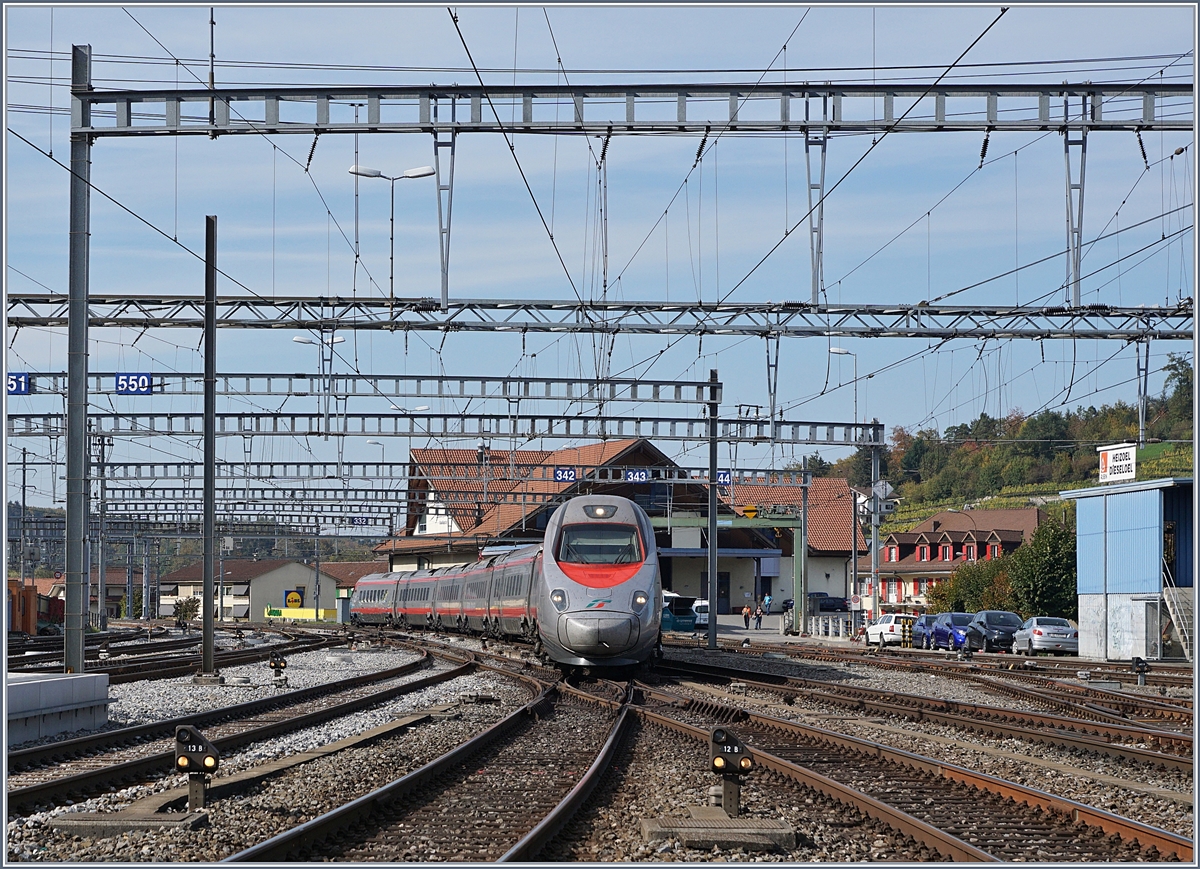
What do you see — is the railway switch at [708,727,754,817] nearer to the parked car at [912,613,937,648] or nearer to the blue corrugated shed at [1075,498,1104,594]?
the blue corrugated shed at [1075,498,1104,594]

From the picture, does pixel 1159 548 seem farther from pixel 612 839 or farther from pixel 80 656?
pixel 612 839

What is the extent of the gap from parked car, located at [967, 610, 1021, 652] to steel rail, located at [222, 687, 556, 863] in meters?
29.9

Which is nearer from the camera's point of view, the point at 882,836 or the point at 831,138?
the point at 882,836

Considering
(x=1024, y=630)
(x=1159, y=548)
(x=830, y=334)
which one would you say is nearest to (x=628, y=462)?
(x=1024, y=630)

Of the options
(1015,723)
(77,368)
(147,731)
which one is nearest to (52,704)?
(147,731)

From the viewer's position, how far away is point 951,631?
4197 cm

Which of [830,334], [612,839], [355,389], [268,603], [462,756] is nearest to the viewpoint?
[612,839]

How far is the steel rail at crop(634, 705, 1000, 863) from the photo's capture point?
802cm

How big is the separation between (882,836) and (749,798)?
1707 mm

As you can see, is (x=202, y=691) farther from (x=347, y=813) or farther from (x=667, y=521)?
(x=667, y=521)

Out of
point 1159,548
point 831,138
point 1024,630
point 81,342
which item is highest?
point 831,138

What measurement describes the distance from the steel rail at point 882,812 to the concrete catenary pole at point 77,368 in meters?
9.94

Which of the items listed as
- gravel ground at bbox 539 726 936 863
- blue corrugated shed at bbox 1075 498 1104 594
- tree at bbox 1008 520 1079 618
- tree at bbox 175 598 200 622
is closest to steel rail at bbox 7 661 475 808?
gravel ground at bbox 539 726 936 863

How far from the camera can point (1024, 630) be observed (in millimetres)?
40156
